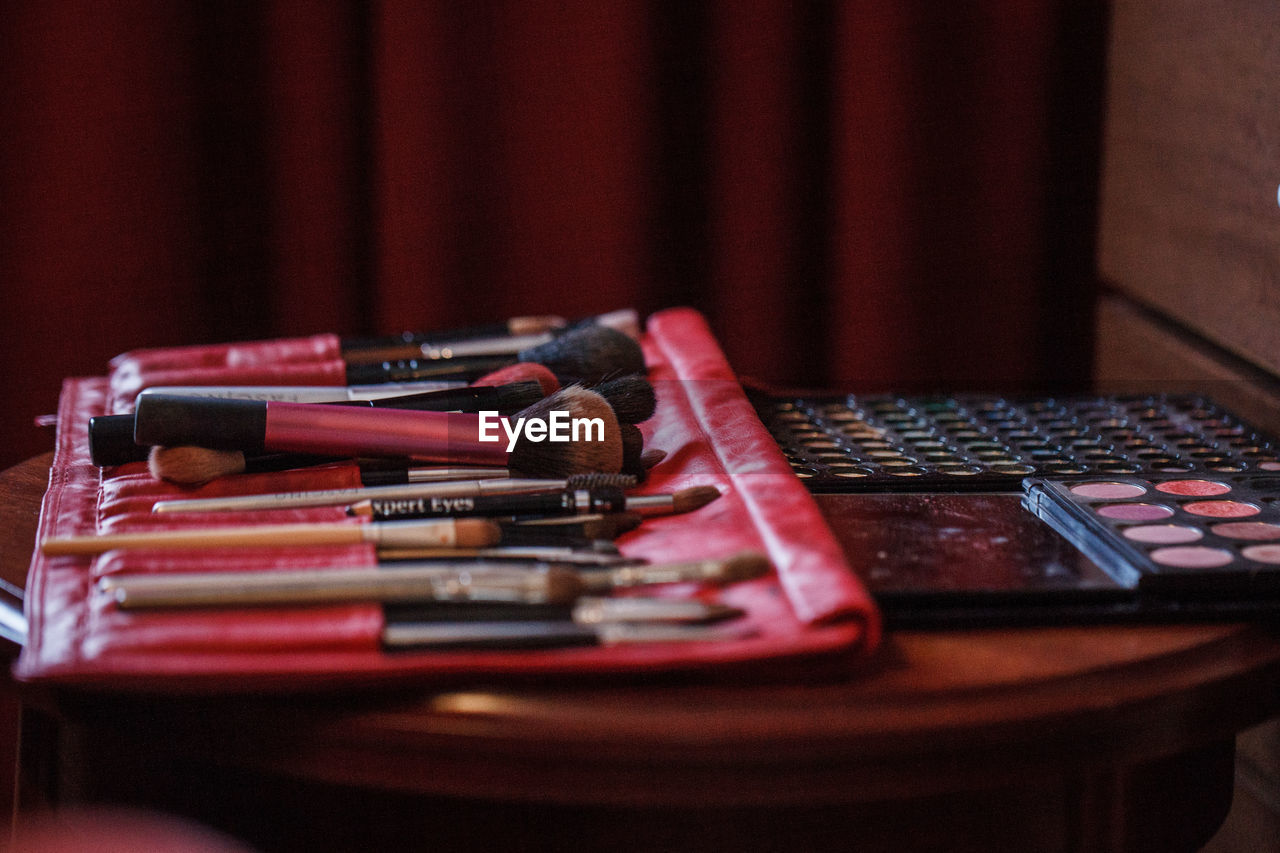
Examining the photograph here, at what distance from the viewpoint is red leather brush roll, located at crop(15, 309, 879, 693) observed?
0.36 meters

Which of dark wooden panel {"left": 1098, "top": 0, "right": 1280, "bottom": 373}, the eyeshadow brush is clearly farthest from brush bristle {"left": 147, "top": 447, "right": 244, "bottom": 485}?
dark wooden panel {"left": 1098, "top": 0, "right": 1280, "bottom": 373}

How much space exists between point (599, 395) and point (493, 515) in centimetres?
7

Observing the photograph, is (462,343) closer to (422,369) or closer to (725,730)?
(422,369)

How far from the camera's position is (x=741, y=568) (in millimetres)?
415

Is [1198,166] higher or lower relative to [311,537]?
higher

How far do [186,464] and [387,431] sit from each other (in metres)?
0.08

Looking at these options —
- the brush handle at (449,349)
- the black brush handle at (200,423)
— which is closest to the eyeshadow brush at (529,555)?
the black brush handle at (200,423)

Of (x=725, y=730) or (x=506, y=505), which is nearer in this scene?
(x=725, y=730)

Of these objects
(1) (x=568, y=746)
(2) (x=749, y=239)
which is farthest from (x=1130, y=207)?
(1) (x=568, y=746)

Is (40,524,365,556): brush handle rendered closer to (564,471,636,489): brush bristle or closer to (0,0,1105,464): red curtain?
(564,471,636,489): brush bristle

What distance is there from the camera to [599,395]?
0.51 metres

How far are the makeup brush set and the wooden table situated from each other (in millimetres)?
29

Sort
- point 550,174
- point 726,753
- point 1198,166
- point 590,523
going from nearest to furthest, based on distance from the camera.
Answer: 1. point 726,753
2. point 590,523
3. point 1198,166
4. point 550,174

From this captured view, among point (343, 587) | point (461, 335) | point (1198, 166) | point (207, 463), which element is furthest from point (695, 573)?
point (1198, 166)
